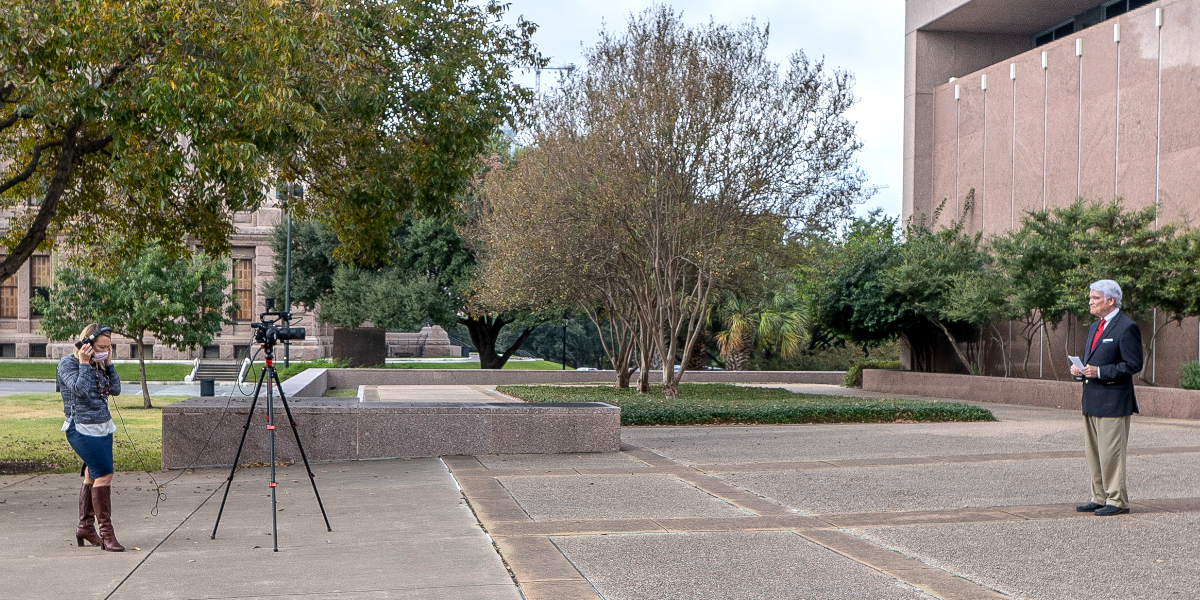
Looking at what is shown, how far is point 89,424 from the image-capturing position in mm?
7160

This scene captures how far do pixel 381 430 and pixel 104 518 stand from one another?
5117 millimetres

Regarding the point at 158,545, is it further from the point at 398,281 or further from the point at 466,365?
the point at 466,365

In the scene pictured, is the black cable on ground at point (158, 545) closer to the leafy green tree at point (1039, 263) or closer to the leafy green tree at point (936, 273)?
the leafy green tree at point (1039, 263)

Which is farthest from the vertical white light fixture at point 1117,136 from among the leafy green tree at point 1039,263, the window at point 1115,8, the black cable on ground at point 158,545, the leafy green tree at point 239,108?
the black cable on ground at point 158,545

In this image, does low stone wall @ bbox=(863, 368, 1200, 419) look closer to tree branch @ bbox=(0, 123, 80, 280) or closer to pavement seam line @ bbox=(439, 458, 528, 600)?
pavement seam line @ bbox=(439, 458, 528, 600)

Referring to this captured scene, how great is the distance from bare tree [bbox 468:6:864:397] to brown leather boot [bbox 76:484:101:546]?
14.2 m

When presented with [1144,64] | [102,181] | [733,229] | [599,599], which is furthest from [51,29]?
[1144,64]

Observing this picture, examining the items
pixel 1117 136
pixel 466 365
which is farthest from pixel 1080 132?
pixel 466 365

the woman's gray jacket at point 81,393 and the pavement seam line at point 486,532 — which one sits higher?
the woman's gray jacket at point 81,393

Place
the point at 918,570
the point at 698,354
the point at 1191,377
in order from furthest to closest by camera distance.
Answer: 1. the point at 698,354
2. the point at 1191,377
3. the point at 918,570

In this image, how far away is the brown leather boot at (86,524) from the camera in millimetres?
7098

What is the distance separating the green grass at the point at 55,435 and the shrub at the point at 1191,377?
18339 mm

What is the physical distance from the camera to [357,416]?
1201 cm

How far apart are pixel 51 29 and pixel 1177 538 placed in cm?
1035
